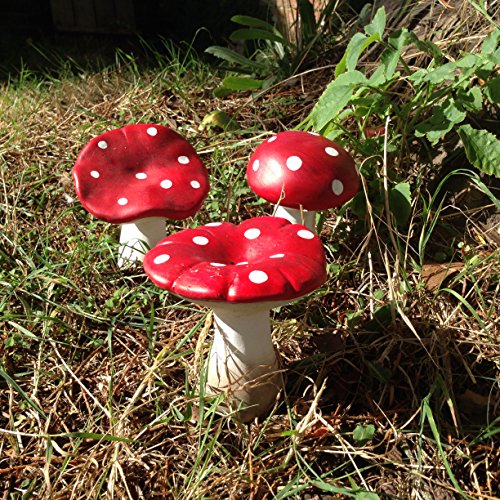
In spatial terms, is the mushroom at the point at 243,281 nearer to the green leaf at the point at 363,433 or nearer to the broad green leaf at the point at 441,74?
the green leaf at the point at 363,433

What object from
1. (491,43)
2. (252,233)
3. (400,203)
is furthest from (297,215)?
(491,43)

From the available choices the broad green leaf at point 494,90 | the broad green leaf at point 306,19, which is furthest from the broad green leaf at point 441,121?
the broad green leaf at point 306,19

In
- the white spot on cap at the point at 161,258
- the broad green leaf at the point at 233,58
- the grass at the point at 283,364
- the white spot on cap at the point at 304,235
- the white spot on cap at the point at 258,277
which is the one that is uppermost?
the white spot on cap at the point at 258,277

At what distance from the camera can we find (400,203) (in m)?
2.41

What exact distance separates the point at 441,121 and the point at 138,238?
50.2 inches

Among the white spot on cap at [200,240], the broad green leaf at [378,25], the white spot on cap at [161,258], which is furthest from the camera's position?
the broad green leaf at [378,25]

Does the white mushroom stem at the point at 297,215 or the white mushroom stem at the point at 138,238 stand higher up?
the white mushroom stem at the point at 297,215

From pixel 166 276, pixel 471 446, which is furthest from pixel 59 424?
pixel 471 446

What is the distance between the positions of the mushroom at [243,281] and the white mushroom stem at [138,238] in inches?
24.6

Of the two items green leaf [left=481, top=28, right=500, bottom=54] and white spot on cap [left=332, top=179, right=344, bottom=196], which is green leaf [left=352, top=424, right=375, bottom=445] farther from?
green leaf [left=481, top=28, right=500, bottom=54]

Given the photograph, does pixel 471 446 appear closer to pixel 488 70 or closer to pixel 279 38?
pixel 488 70

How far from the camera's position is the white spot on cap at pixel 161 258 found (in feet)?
5.47

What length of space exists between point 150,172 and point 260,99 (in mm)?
1434

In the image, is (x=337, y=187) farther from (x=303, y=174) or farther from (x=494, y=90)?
(x=494, y=90)
